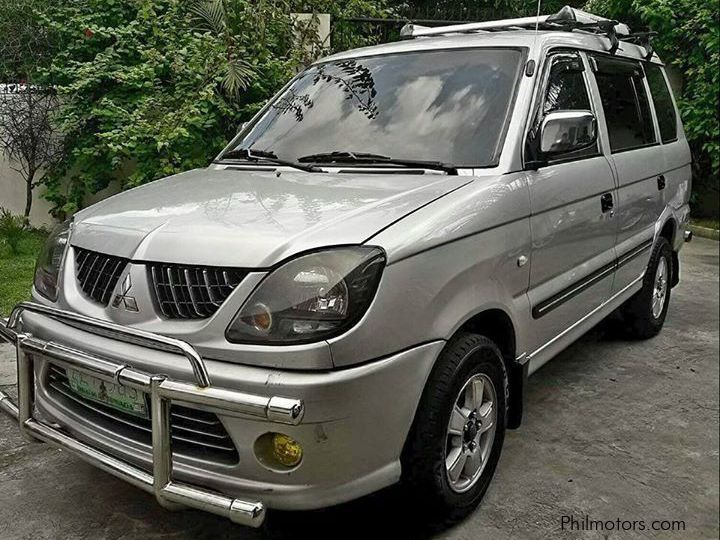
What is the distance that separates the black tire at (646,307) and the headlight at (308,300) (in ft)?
10.3

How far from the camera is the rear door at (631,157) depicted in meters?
4.14

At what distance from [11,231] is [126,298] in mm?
5940

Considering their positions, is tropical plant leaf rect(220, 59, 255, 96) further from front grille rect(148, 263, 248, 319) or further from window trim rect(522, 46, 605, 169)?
front grille rect(148, 263, 248, 319)

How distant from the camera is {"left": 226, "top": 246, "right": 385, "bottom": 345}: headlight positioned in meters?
2.24

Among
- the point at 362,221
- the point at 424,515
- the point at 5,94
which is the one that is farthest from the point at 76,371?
the point at 5,94

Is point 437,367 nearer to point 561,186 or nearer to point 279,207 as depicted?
point 279,207

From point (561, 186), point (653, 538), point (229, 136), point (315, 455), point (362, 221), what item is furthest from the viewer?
point (229, 136)

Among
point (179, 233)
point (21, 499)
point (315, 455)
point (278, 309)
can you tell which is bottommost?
point (21, 499)

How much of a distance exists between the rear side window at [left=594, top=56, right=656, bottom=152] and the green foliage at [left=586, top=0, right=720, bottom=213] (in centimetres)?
83

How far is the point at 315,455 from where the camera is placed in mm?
2227

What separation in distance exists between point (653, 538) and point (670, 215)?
2901mm

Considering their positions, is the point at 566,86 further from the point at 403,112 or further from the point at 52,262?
the point at 52,262

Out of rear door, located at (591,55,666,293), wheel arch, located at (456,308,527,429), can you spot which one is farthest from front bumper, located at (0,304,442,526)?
rear door, located at (591,55,666,293)
